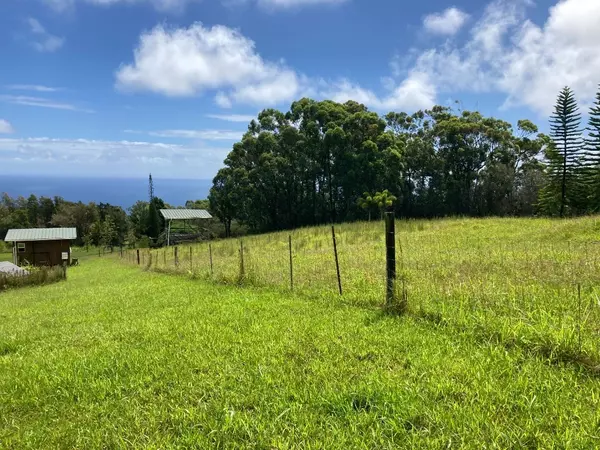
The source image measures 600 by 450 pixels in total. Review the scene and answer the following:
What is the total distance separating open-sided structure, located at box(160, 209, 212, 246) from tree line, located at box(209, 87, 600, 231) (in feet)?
10.8

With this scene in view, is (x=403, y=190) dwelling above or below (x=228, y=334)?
above

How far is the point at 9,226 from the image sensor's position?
57.4 m

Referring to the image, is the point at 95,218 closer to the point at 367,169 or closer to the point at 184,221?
the point at 184,221

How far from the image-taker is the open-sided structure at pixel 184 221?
120ft

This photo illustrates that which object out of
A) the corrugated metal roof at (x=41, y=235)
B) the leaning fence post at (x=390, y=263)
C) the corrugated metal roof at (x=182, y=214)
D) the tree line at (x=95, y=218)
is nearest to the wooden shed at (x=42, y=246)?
the corrugated metal roof at (x=41, y=235)

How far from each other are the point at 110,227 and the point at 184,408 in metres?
48.9

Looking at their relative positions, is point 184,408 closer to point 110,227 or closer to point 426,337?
point 426,337

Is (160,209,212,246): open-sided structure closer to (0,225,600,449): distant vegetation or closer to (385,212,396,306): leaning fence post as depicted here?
(0,225,600,449): distant vegetation

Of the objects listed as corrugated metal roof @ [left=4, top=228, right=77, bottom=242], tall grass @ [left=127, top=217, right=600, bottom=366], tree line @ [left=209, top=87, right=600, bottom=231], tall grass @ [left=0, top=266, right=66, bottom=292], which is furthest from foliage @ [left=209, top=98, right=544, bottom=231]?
tall grass @ [left=127, top=217, right=600, bottom=366]

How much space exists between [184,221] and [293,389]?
37010 mm

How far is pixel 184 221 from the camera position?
126ft

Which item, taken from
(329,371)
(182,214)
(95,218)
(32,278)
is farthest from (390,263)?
(95,218)

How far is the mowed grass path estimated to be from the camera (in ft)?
8.55

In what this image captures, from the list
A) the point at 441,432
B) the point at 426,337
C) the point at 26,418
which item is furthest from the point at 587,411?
the point at 26,418
